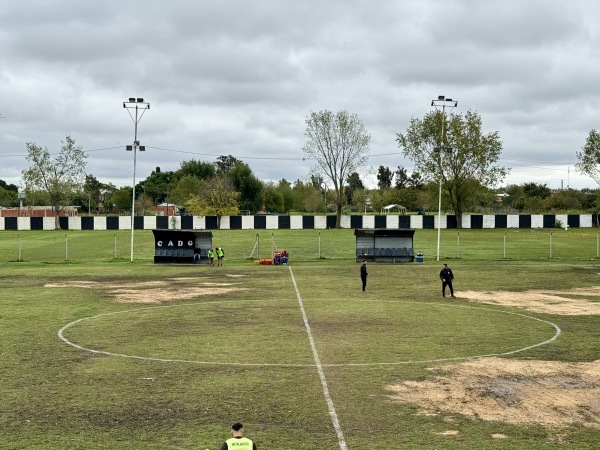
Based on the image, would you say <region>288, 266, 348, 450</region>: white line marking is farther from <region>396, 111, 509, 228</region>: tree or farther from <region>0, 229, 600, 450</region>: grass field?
<region>396, 111, 509, 228</region>: tree

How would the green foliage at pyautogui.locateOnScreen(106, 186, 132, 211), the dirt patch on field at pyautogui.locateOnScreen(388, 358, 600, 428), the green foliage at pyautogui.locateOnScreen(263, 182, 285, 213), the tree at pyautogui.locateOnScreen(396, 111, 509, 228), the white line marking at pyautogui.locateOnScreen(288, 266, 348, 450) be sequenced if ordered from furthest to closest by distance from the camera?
the green foliage at pyautogui.locateOnScreen(106, 186, 132, 211) < the green foliage at pyautogui.locateOnScreen(263, 182, 285, 213) < the tree at pyautogui.locateOnScreen(396, 111, 509, 228) < the dirt patch on field at pyautogui.locateOnScreen(388, 358, 600, 428) < the white line marking at pyautogui.locateOnScreen(288, 266, 348, 450)

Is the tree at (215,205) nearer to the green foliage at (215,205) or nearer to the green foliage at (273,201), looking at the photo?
the green foliage at (215,205)

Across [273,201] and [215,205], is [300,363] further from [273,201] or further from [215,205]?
[273,201]

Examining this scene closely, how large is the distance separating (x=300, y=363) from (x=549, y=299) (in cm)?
2118

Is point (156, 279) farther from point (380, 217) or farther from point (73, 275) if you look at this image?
point (380, 217)

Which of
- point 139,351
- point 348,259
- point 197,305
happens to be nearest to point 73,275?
point 197,305

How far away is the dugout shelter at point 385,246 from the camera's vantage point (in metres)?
63.9

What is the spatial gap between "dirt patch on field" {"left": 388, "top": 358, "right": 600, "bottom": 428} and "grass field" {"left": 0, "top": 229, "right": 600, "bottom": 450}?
65 mm

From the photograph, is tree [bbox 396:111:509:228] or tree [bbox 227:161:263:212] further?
tree [bbox 227:161:263:212]

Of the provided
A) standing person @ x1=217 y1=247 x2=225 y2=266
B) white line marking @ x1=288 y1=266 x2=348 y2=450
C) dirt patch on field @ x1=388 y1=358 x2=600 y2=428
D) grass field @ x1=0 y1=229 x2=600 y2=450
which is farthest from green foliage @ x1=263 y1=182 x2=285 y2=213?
dirt patch on field @ x1=388 y1=358 x2=600 y2=428

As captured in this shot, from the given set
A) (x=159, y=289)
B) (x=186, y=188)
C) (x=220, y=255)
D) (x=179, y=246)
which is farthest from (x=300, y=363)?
(x=186, y=188)

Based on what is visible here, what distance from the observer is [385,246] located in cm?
6462

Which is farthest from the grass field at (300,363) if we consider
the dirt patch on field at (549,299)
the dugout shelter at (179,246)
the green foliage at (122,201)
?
the green foliage at (122,201)

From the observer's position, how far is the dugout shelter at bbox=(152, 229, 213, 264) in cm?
6297
